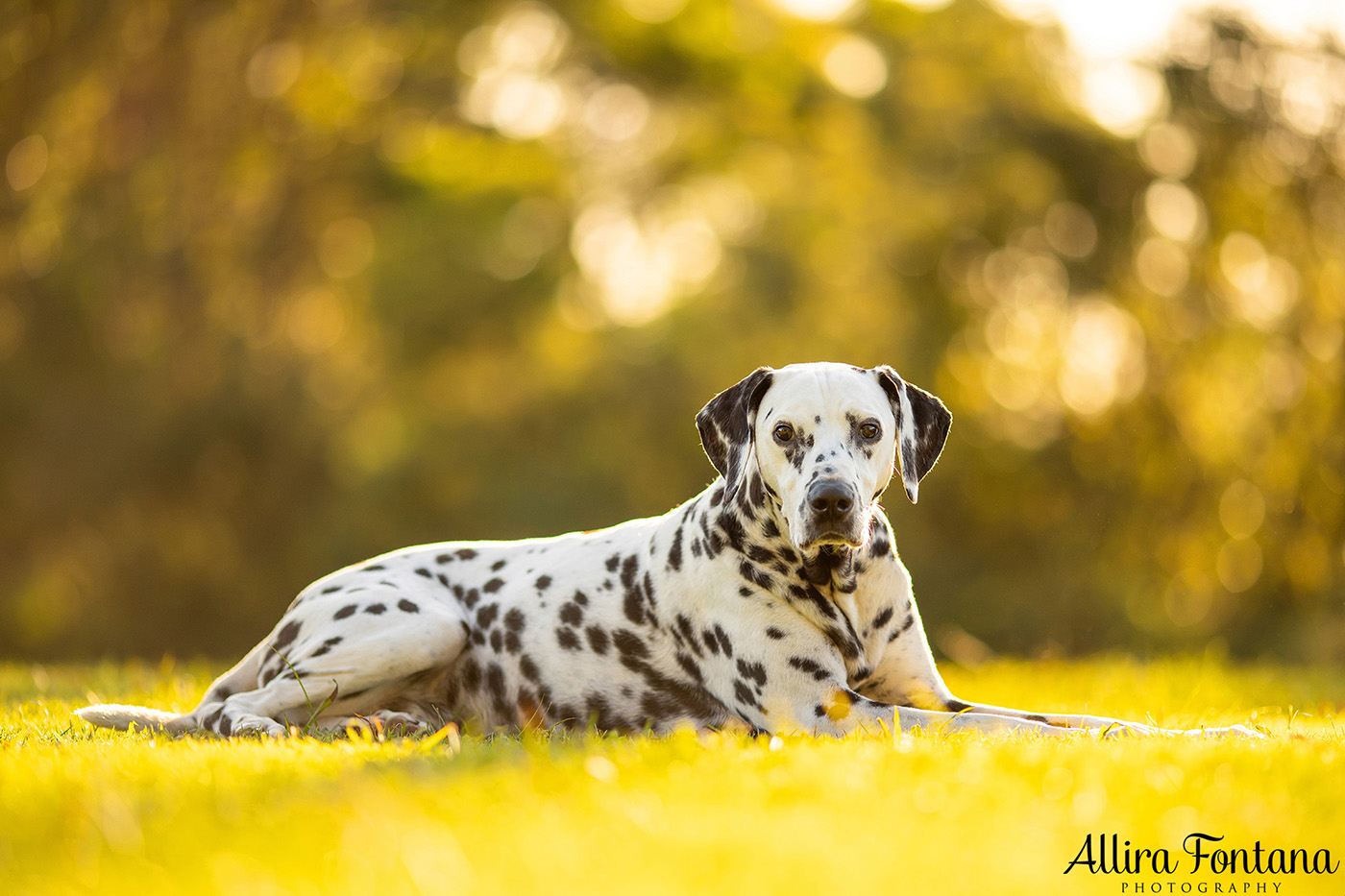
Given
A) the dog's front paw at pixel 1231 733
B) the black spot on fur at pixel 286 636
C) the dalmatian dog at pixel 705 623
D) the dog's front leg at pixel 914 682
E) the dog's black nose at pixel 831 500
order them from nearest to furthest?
the dog's front paw at pixel 1231 733, the dog's black nose at pixel 831 500, the dalmatian dog at pixel 705 623, the dog's front leg at pixel 914 682, the black spot on fur at pixel 286 636

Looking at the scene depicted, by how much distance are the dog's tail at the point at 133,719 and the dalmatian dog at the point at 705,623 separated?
0.01m

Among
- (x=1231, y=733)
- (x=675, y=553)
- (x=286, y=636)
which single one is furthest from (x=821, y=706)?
(x=286, y=636)

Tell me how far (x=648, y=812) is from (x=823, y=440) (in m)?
2.29

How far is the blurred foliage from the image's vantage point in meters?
14.3

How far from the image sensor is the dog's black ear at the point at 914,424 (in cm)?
508

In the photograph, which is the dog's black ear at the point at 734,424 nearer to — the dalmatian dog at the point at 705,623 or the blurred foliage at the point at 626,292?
the dalmatian dog at the point at 705,623

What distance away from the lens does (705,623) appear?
504 centimetres

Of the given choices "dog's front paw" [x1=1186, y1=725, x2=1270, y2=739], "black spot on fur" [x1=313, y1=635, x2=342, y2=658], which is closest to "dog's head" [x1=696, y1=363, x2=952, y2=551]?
"dog's front paw" [x1=1186, y1=725, x2=1270, y2=739]

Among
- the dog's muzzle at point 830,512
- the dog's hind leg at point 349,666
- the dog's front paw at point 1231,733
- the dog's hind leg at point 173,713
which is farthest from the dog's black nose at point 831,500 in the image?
the dog's hind leg at point 173,713

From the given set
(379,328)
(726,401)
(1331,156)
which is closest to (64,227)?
(379,328)

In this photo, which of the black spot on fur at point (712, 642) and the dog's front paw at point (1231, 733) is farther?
the black spot on fur at point (712, 642)

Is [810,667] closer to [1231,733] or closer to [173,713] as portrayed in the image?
[1231,733]

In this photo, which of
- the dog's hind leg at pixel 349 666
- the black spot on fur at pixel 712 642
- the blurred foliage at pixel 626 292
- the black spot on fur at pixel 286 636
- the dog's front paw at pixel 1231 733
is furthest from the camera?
the blurred foliage at pixel 626 292

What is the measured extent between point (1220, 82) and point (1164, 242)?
2.11 meters
